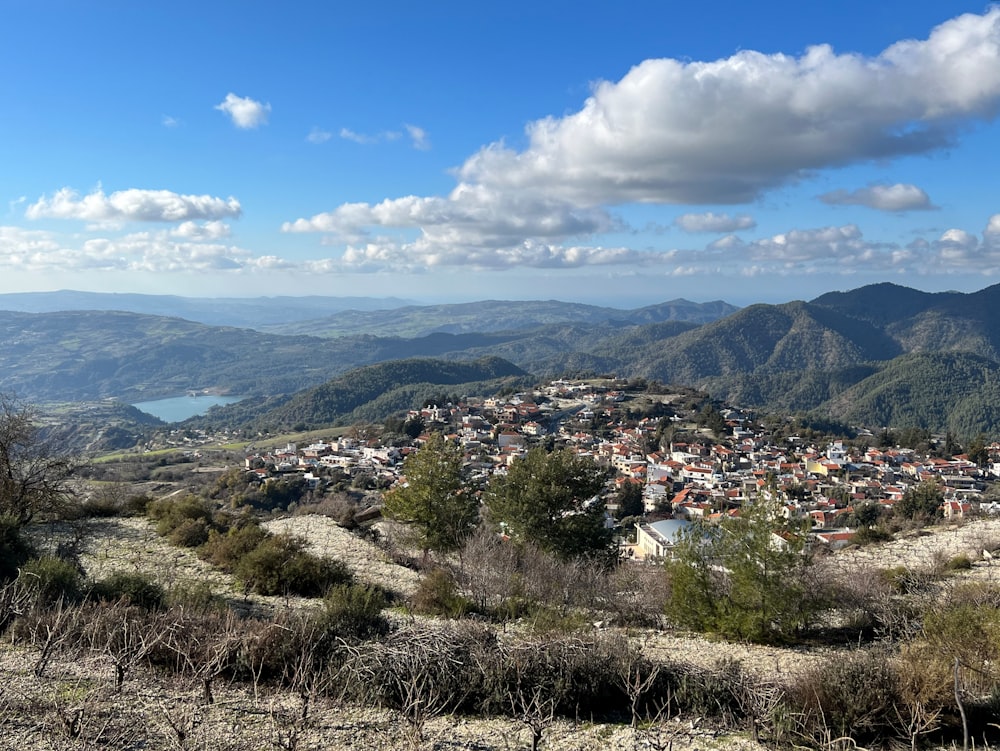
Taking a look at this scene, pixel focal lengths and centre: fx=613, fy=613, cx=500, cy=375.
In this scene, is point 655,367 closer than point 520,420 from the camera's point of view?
No

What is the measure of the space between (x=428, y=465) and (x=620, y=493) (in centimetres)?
2248

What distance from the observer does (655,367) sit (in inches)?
6580

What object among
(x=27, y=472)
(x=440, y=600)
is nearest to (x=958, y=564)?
(x=440, y=600)

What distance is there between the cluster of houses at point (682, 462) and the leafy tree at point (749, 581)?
1248 cm

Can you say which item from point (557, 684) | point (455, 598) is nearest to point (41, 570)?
point (455, 598)

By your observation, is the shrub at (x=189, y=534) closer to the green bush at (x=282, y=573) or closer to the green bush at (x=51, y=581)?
the green bush at (x=282, y=573)

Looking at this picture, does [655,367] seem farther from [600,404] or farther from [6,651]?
[6,651]

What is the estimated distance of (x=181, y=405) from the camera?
14962 cm

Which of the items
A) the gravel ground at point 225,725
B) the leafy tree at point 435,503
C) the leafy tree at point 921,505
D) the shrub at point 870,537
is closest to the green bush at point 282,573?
the leafy tree at point 435,503

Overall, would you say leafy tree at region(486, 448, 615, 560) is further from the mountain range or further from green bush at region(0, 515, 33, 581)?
the mountain range

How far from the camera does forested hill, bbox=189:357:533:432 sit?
96.0 m

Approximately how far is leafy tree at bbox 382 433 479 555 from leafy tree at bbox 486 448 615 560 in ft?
2.81

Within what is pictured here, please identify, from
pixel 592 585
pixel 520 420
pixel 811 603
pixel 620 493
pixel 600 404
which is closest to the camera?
pixel 811 603

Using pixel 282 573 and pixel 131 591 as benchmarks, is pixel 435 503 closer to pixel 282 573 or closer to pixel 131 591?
pixel 282 573
